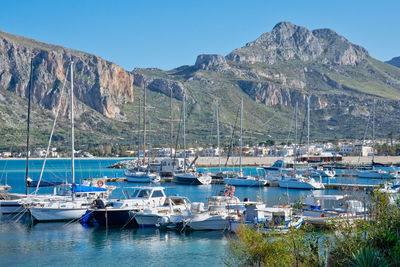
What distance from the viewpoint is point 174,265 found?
26016mm

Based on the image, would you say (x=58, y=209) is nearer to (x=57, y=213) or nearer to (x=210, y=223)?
(x=57, y=213)

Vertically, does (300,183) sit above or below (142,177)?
above

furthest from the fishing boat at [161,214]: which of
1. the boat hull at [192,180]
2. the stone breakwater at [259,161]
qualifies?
the stone breakwater at [259,161]

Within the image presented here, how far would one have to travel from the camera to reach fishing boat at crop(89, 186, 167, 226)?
1423 inches

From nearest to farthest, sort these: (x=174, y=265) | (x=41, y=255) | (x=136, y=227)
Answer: (x=174, y=265) < (x=41, y=255) < (x=136, y=227)

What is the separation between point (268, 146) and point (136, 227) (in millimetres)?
161922

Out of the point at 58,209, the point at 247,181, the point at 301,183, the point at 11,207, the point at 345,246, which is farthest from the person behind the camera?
the point at 247,181

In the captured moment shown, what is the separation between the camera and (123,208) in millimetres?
36406

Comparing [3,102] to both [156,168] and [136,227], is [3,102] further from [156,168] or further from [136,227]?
[136,227]

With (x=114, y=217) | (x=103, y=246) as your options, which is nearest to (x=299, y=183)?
(x=114, y=217)

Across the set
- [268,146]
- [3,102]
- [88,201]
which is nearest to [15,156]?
[3,102]

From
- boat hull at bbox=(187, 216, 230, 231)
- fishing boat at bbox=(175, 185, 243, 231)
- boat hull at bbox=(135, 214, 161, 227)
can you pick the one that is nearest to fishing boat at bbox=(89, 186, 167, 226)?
boat hull at bbox=(135, 214, 161, 227)

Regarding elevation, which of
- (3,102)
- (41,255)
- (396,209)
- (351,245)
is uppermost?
(3,102)

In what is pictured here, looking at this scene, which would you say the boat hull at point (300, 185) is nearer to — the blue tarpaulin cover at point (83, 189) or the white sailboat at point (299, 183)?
the white sailboat at point (299, 183)
